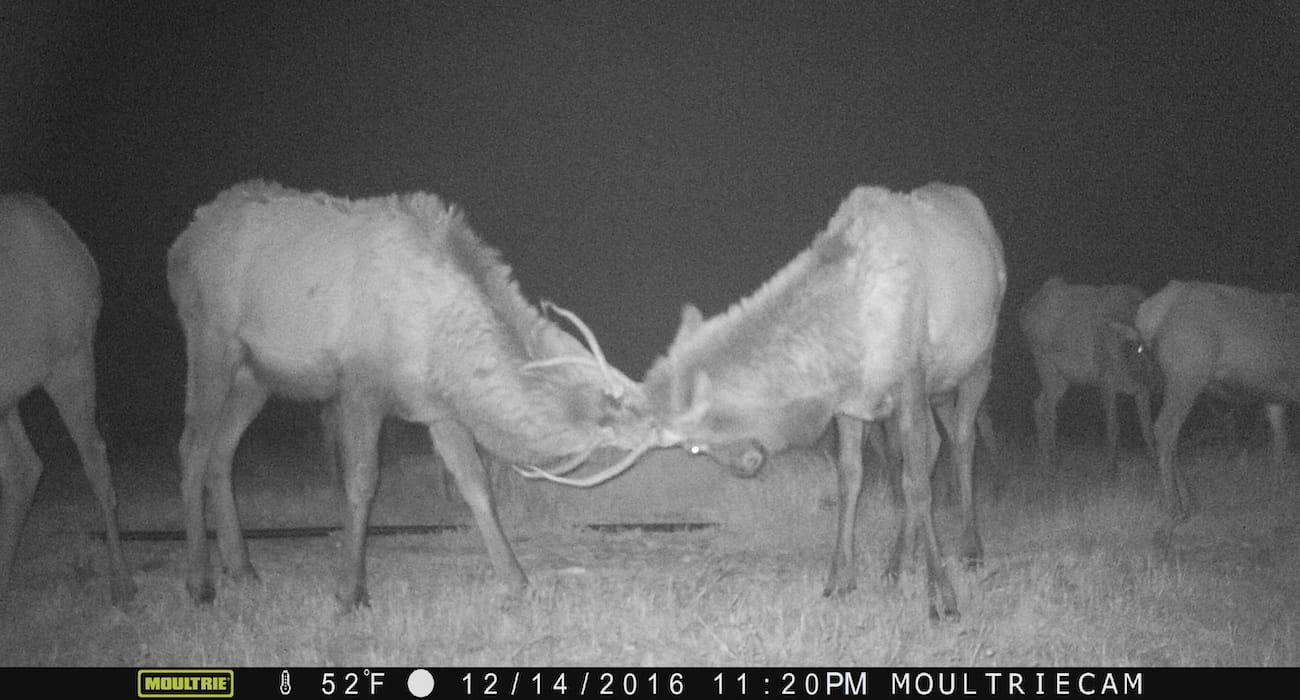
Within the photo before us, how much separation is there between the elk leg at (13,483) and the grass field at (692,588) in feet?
1.04

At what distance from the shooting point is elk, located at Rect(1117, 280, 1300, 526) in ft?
34.9

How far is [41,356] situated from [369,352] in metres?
2.16

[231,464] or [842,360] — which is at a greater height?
[842,360]

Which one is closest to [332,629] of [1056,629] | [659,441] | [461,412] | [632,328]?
[461,412]

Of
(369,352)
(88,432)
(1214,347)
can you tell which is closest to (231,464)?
(88,432)

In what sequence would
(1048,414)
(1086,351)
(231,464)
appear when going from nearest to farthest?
(231,464)
(1086,351)
(1048,414)

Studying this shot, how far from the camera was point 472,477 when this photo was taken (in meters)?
7.50

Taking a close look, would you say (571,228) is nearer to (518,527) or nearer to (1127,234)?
(1127,234)

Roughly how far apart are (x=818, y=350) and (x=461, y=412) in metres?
2.31

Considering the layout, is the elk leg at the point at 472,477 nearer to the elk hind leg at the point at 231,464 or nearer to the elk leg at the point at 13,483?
the elk hind leg at the point at 231,464

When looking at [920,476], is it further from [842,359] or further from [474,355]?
[474,355]

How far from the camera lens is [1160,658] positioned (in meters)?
5.68
